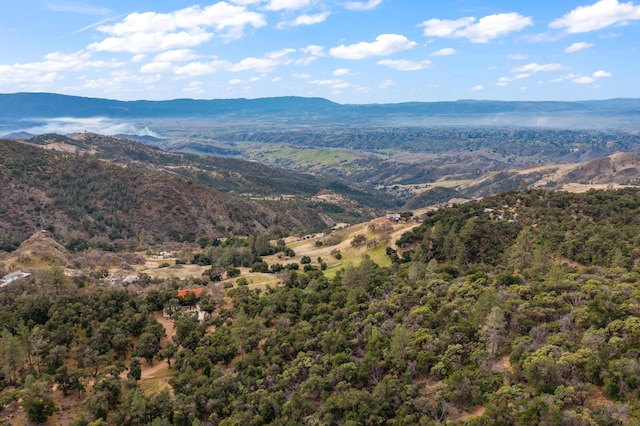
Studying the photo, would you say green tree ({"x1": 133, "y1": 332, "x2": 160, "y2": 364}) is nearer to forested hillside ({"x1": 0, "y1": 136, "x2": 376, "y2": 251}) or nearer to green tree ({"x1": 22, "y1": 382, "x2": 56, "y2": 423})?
green tree ({"x1": 22, "y1": 382, "x2": 56, "y2": 423})

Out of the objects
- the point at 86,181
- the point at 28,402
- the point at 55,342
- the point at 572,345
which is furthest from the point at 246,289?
the point at 86,181

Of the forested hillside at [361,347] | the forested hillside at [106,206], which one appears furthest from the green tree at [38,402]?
the forested hillside at [106,206]

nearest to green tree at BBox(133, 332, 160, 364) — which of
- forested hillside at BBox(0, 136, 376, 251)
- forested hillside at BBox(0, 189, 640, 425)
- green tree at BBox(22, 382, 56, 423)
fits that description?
forested hillside at BBox(0, 189, 640, 425)

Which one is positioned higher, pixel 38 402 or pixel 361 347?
pixel 361 347

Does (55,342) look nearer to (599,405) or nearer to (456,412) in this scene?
(456,412)

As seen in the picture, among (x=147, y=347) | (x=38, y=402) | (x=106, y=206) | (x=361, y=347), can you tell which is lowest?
(x=147, y=347)

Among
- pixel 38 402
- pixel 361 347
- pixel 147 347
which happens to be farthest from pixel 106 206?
pixel 361 347

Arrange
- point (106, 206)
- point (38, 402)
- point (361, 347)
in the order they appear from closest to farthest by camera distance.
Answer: point (38, 402)
point (361, 347)
point (106, 206)

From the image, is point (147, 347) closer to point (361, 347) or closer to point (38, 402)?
point (38, 402)

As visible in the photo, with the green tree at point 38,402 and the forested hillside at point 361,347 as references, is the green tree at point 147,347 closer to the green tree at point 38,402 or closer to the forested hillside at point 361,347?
the forested hillside at point 361,347
